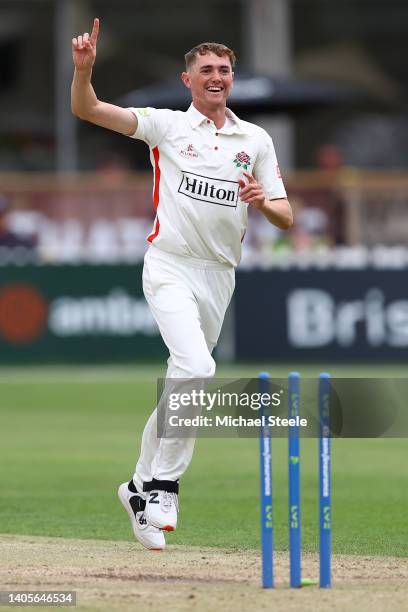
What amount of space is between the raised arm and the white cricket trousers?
0.67m

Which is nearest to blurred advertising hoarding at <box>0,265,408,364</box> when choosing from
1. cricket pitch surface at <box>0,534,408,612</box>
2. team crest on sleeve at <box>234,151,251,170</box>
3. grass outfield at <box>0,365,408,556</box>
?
grass outfield at <box>0,365,408,556</box>

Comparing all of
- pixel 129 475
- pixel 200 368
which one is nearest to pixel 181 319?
pixel 200 368

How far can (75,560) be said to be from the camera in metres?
6.97

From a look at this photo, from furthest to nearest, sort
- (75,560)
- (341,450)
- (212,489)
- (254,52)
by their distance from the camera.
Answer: (254,52) < (341,450) < (212,489) < (75,560)

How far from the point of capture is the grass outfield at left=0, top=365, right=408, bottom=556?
812 centimetres

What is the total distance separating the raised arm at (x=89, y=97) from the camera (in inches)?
270

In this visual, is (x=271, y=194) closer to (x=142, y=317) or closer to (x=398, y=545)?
(x=398, y=545)

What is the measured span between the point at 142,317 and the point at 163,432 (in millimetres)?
10690

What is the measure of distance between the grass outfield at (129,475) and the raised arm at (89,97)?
225cm

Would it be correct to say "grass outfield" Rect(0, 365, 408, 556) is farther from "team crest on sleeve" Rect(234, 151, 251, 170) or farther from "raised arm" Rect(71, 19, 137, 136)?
"raised arm" Rect(71, 19, 137, 136)

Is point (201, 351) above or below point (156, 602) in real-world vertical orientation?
above

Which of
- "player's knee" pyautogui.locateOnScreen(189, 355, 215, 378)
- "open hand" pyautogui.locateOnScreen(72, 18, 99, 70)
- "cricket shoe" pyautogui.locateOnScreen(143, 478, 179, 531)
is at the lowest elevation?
"cricket shoe" pyautogui.locateOnScreen(143, 478, 179, 531)

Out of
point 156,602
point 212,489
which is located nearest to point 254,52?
point 212,489

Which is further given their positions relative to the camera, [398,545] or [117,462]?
[117,462]
